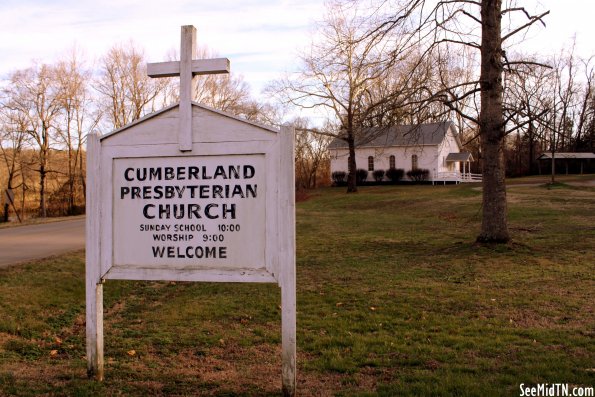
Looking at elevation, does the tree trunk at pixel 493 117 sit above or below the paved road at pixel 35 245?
above

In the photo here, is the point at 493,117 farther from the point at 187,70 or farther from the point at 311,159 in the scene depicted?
the point at 311,159

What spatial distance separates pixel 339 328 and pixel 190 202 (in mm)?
2748

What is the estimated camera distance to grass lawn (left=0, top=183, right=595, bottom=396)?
4.36m

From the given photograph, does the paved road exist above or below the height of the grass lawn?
above

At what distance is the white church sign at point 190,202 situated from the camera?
4141 millimetres

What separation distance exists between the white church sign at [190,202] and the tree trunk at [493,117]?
9.21 metres

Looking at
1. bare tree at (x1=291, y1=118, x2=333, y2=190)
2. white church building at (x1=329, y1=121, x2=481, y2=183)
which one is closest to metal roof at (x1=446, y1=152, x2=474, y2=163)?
white church building at (x1=329, y1=121, x2=481, y2=183)

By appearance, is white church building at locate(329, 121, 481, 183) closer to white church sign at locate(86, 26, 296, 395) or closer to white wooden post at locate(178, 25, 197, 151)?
white wooden post at locate(178, 25, 197, 151)

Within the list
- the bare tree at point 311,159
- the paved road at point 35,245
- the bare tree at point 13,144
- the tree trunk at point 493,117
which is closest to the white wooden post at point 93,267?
the paved road at point 35,245

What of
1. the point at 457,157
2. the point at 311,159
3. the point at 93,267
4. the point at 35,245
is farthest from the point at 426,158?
the point at 93,267

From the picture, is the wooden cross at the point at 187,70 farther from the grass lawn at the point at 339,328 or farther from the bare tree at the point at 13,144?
the bare tree at the point at 13,144

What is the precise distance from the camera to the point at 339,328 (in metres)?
6.19

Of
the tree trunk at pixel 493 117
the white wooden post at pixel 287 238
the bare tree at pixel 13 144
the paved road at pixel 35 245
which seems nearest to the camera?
the white wooden post at pixel 287 238

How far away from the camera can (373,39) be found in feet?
40.8
